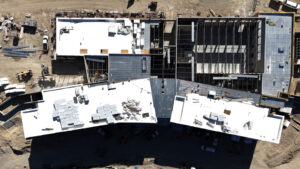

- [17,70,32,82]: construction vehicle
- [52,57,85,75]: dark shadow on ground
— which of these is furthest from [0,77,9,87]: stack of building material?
[52,57,85,75]: dark shadow on ground

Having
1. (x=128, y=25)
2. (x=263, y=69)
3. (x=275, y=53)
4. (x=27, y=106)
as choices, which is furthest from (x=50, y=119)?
(x=275, y=53)

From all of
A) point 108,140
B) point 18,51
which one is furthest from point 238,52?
point 18,51

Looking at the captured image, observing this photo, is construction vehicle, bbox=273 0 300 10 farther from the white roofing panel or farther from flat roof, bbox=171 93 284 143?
the white roofing panel

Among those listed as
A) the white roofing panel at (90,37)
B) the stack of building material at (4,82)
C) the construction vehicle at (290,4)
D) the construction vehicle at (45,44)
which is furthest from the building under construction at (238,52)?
the stack of building material at (4,82)

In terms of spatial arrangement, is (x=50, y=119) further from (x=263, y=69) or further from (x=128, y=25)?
(x=263, y=69)

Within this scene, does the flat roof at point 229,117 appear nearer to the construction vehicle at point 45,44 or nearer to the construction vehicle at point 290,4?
the construction vehicle at point 290,4

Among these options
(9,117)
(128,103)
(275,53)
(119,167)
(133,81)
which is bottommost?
(119,167)
